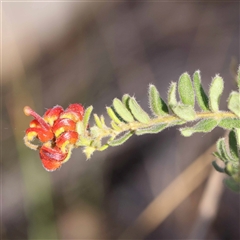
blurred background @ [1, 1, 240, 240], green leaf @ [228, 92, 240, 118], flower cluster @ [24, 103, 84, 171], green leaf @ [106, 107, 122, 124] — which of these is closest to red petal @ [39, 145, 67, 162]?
flower cluster @ [24, 103, 84, 171]

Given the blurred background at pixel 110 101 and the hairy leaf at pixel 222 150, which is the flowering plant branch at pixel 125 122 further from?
the blurred background at pixel 110 101

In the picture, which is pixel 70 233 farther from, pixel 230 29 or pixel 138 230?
pixel 230 29

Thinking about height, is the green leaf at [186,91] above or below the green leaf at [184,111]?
above

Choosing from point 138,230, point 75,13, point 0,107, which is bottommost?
point 138,230

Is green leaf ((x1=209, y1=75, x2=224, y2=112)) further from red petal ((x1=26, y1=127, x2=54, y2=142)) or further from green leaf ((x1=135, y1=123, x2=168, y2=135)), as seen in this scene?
red petal ((x1=26, y1=127, x2=54, y2=142))

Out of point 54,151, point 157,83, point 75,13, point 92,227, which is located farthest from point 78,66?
point 54,151

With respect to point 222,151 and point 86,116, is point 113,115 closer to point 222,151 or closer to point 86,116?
point 86,116

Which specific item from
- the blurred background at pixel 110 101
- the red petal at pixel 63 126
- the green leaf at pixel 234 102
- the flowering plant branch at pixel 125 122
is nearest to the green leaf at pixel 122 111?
the flowering plant branch at pixel 125 122
